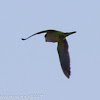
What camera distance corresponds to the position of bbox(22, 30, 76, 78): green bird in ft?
29.8

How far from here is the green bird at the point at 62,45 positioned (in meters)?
9.09

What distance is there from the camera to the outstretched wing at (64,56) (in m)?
9.35

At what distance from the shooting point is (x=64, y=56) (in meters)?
9.75

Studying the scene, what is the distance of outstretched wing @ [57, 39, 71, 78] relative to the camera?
9.35 meters

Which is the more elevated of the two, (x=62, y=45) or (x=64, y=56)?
(x=62, y=45)

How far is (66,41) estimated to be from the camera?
31.9 ft

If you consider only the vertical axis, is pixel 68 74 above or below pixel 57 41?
below

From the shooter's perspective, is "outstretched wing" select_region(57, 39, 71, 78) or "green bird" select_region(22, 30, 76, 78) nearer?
"green bird" select_region(22, 30, 76, 78)

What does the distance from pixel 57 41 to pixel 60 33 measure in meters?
0.52

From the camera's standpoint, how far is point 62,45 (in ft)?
32.2

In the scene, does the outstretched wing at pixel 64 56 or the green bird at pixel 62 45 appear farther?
the outstretched wing at pixel 64 56

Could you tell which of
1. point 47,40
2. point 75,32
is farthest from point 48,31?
point 75,32

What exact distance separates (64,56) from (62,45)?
1.12ft

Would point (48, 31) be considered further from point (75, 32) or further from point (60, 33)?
point (75, 32)
